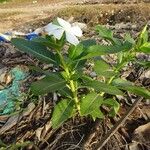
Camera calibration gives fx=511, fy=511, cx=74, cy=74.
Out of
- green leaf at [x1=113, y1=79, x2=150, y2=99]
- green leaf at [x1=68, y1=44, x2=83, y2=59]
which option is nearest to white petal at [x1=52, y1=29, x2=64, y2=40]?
green leaf at [x1=68, y1=44, x2=83, y2=59]

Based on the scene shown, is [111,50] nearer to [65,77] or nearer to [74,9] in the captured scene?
[65,77]

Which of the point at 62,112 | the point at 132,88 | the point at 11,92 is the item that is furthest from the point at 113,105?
the point at 11,92

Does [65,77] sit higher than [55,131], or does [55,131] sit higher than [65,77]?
[65,77]

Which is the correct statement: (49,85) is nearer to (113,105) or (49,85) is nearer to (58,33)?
(58,33)

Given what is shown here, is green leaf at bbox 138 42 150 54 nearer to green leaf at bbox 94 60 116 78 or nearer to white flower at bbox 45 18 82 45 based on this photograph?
green leaf at bbox 94 60 116 78

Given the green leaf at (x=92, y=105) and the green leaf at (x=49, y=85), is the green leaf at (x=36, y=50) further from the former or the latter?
the green leaf at (x=92, y=105)

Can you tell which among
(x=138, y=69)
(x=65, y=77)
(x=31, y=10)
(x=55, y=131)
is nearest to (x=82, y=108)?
(x=65, y=77)
